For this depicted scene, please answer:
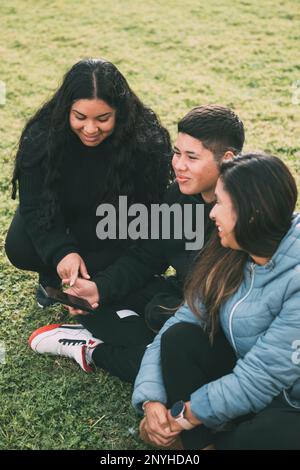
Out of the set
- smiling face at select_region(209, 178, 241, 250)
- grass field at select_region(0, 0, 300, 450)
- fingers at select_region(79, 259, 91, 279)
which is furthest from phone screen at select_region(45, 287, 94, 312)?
smiling face at select_region(209, 178, 241, 250)

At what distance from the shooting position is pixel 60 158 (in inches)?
135

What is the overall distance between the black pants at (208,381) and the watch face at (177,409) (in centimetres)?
7

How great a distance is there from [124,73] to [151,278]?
405 cm

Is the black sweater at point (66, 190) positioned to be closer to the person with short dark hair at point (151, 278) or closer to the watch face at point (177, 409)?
the person with short dark hair at point (151, 278)

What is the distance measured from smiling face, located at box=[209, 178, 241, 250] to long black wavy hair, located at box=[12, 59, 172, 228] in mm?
979

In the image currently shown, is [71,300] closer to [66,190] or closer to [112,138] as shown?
[66,190]

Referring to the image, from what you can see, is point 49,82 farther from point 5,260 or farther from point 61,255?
point 61,255

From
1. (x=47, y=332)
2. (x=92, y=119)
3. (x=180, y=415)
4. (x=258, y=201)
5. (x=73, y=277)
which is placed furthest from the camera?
(x=47, y=332)

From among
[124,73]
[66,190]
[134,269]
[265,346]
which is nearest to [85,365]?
[134,269]

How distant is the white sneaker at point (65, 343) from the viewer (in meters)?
3.35

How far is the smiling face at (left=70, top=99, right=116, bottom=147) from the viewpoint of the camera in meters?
3.17

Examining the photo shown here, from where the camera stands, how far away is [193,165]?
3.05 m
